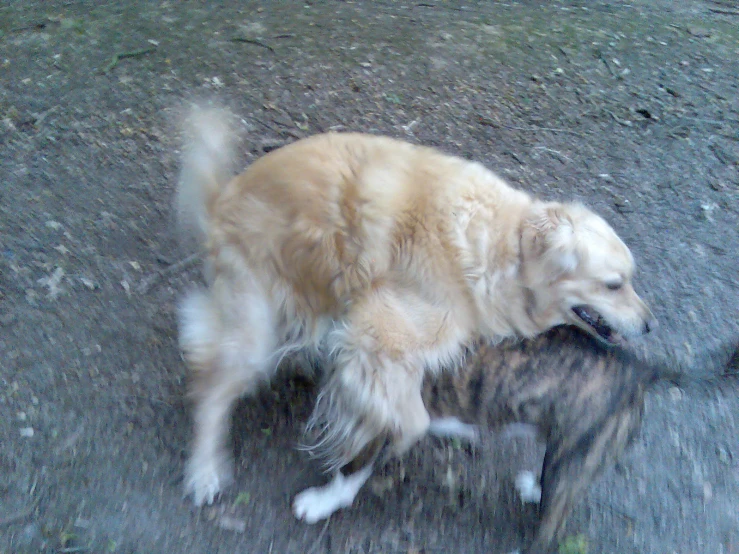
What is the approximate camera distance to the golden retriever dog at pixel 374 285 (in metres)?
2.69

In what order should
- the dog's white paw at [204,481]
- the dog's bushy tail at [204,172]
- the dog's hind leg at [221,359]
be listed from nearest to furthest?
the dog's white paw at [204,481]
the dog's hind leg at [221,359]
the dog's bushy tail at [204,172]

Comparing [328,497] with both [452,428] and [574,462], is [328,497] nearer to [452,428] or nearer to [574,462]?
[452,428]

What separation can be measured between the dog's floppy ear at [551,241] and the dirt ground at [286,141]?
3.15 ft

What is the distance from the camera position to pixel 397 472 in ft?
9.57

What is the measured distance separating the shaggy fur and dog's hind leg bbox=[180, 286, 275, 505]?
Result: 465 millimetres

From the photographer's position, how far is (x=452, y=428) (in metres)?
2.88

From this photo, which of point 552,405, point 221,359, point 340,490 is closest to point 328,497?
point 340,490

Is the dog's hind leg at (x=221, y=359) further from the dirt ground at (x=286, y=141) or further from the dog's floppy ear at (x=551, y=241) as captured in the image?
the dog's floppy ear at (x=551, y=241)

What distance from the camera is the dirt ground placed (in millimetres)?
2676

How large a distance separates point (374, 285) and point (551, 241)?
81 centimetres

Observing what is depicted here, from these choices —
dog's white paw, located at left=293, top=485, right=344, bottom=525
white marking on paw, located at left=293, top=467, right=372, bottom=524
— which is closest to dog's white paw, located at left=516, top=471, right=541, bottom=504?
white marking on paw, located at left=293, top=467, right=372, bottom=524

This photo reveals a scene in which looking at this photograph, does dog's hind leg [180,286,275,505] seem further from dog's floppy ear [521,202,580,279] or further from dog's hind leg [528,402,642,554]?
dog's hind leg [528,402,642,554]

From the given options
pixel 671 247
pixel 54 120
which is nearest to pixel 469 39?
pixel 671 247

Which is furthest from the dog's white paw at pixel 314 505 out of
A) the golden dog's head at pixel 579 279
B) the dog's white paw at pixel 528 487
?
the golden dog's head at pixel 579 279
